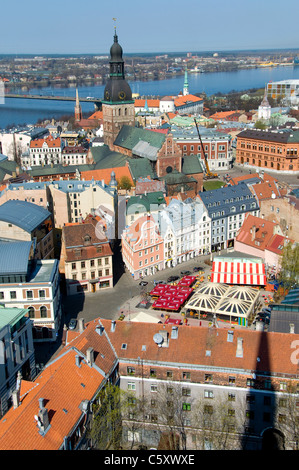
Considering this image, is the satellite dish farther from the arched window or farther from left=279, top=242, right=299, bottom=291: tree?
left=279, top=242, right=299, bottom=291: tree

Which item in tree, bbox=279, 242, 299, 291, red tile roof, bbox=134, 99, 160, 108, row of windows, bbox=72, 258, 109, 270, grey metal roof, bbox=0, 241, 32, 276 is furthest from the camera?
red tile roof, bbox=134, 99, 160, 108

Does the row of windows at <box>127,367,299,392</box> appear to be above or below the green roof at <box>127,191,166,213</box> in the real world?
below

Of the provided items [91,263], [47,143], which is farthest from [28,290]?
[47,143]

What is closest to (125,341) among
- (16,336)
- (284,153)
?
(16,336)

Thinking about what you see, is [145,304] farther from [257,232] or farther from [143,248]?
[257,232]

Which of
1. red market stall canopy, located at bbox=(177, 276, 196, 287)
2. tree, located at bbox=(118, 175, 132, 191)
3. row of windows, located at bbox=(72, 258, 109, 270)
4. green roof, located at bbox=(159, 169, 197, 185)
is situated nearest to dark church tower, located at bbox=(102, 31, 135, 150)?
green roof, located at bbox=(159, 169, 197, 185)

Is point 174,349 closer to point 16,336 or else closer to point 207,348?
point 207,348

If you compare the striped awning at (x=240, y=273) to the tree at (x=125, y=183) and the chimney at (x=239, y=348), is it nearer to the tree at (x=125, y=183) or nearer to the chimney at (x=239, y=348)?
the chimney at (x=239, y=348)
